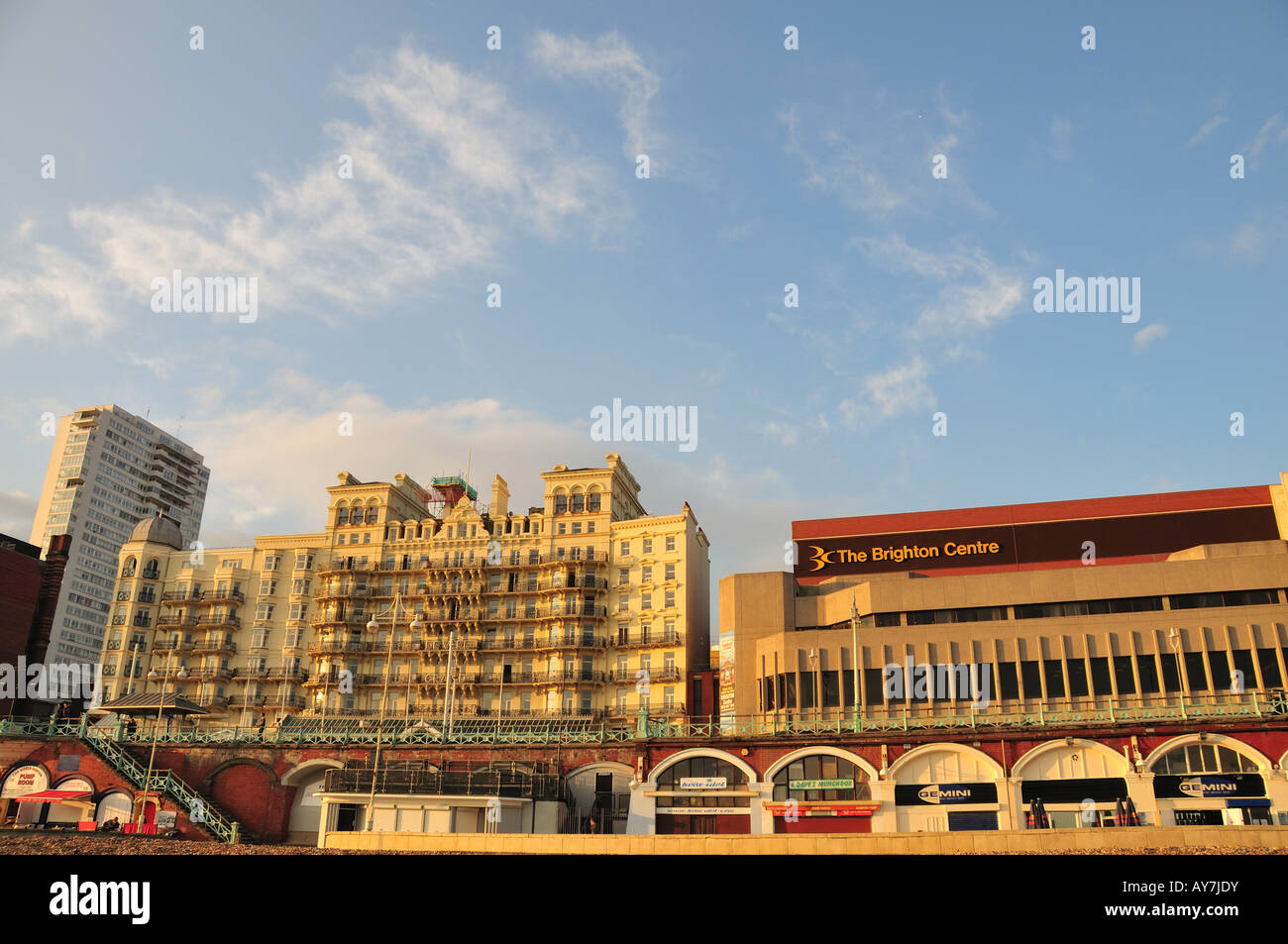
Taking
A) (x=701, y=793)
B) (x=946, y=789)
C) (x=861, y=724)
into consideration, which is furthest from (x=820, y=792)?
(x=701, y=793)

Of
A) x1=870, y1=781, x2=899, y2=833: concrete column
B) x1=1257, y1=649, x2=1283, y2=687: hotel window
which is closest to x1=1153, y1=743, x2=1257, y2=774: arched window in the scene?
x1=1257, y1=649, x2=1283, y2=687: hotel window

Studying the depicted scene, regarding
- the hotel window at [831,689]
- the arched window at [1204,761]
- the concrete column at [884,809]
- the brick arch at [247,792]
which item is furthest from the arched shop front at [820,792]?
the brick arch at [247,792]

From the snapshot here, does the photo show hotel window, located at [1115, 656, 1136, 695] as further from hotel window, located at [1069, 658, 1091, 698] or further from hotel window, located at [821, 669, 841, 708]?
hotel window, located at [821, 669, 841, 708]

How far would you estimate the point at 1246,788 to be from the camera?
152ft

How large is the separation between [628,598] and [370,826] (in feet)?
118

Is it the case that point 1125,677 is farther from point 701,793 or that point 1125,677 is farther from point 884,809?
point 701,793

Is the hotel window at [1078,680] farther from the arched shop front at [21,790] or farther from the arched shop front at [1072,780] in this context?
the arched shop front at [21,790]

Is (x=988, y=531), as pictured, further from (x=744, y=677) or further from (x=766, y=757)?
(x=766, y=757)

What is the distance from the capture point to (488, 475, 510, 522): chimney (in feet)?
306

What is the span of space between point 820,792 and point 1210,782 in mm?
19378

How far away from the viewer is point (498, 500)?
94062 mm
